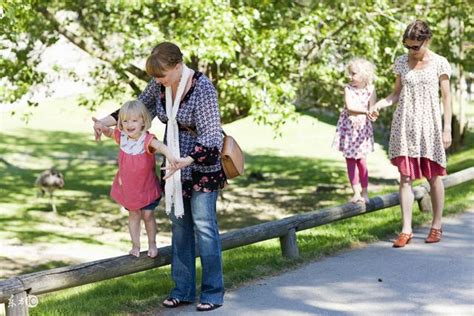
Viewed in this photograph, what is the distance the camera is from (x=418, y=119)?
26.9 ft

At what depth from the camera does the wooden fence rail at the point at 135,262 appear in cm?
563

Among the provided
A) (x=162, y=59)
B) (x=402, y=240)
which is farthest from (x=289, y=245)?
(x=162, y=59)

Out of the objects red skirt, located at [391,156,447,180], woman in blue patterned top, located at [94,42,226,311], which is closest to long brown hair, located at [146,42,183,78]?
woman in blue patterned top, located at [94,42,226,311]

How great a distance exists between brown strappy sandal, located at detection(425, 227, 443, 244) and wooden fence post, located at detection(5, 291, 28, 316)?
4133 millimetres

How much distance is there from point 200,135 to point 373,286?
1.89m

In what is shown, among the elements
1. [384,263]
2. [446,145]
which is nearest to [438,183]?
[446,145]

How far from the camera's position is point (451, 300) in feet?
21.1

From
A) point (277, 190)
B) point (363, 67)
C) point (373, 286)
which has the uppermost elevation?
point (363, 67)

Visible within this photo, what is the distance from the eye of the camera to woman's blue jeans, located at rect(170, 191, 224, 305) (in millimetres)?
6203

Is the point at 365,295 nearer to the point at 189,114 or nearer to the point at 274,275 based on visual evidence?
the point at 274,275

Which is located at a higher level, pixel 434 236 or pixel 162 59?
pixel 162 59

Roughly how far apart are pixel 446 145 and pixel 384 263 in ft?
4.29

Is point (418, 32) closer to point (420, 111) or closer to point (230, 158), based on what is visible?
point (420, 111)

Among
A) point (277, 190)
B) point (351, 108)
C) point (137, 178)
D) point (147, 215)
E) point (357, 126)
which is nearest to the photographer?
point (137, 178)
